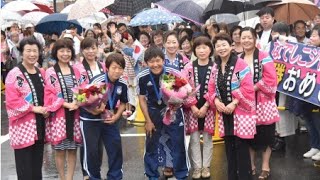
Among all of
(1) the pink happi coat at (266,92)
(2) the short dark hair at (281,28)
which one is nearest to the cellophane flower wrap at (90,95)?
(1) the pink happi coat at (266,92)

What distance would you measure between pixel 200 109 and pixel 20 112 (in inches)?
89.4

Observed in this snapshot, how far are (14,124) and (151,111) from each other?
5.42 feet

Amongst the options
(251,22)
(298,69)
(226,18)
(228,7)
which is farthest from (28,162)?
(228,7)

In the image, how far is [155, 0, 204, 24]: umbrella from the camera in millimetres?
11059

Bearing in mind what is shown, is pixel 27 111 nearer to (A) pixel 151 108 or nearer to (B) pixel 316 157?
(A) pixel 151 108

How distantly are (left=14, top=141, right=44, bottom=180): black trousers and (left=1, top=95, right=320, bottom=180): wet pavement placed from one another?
52.7 inches

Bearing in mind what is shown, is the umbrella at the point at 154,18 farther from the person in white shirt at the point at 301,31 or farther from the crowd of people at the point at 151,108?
the crowd of people at the point at 151,108

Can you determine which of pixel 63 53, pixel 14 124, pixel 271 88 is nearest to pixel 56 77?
pixel 63 53

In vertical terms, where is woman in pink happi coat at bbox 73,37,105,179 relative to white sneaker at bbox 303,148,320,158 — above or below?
above

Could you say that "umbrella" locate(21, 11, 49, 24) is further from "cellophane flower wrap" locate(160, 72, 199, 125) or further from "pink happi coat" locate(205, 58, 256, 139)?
"pink happi coat" locate(205, 58, 256, 139)

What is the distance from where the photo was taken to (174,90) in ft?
20.0

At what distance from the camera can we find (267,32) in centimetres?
814

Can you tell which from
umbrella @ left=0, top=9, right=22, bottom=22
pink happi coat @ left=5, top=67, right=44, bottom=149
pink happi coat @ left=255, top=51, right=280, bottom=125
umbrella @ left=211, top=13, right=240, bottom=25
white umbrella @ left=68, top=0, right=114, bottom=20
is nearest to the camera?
pink happi coat @ left=5, top=67, right=44, bottom=149

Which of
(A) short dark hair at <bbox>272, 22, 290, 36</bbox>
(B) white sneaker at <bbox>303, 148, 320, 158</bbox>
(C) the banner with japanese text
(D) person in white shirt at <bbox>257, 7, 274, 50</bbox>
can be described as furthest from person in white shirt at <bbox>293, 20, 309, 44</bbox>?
(B) white sneaker at <bbox>303, 148, 320, 158</bbox>
